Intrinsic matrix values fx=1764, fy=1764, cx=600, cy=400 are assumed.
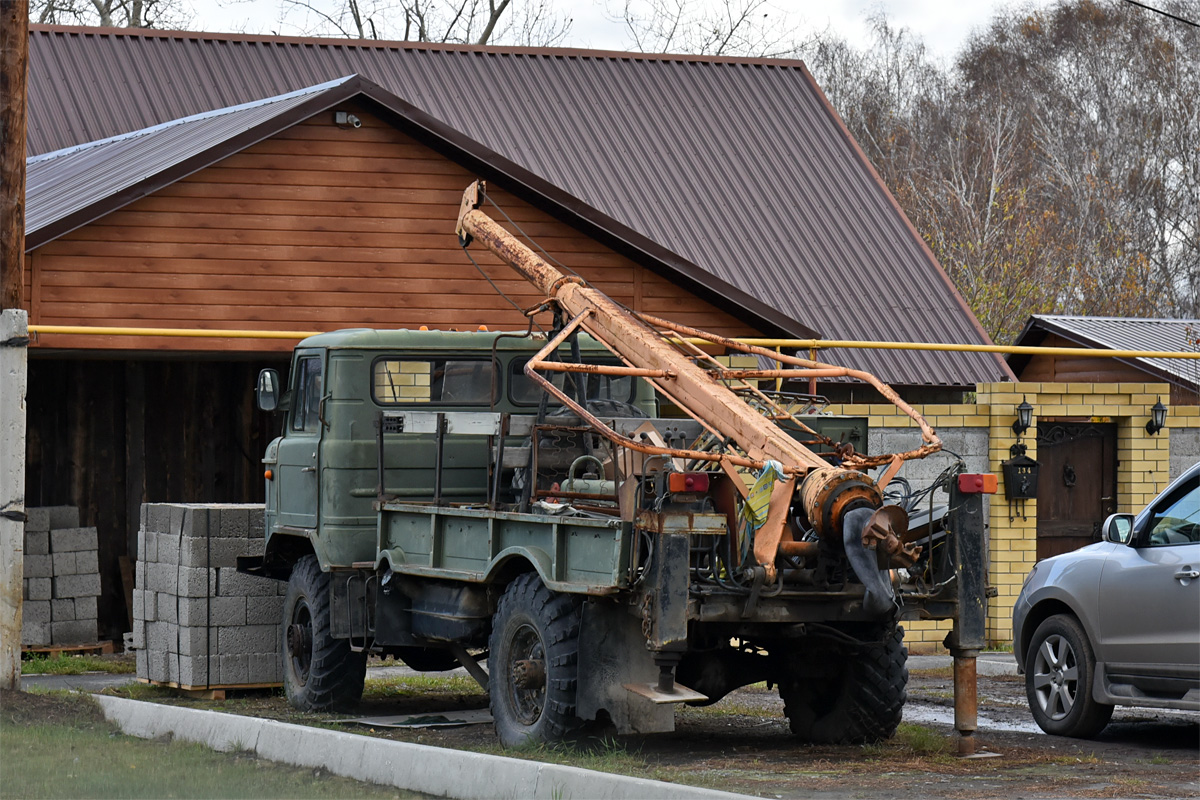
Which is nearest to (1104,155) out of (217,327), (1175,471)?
(1175,471)

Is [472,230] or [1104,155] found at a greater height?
[1104,155]

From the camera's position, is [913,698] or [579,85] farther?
[579,85]

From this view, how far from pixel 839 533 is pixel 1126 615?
8.03ft

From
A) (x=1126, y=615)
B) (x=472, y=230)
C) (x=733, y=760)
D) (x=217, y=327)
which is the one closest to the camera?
(x=733, y=760)

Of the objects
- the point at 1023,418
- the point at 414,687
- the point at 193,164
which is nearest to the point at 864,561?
the point at 414,687

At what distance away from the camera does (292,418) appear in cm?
1234

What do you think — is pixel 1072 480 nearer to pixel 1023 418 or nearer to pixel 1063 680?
pixel 1023 418

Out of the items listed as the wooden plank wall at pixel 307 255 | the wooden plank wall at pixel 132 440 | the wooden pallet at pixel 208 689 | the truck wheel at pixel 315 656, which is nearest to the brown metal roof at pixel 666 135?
the wooden plank wall at pixel 307 255

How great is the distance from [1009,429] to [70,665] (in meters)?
8.48

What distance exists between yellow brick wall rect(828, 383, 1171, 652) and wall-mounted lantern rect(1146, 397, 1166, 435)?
7 centimetres

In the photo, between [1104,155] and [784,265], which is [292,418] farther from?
[1104,155]

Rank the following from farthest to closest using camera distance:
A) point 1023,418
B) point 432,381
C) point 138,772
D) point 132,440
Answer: point 132,440, point 1023,418, point 432,381, point 138,772

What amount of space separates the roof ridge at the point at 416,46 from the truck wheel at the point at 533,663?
1628cm

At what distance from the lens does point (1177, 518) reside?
34.2 feet
